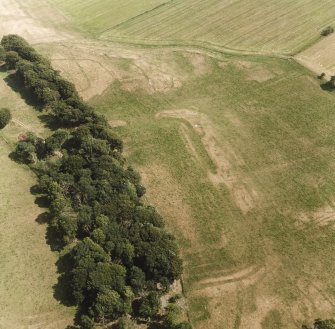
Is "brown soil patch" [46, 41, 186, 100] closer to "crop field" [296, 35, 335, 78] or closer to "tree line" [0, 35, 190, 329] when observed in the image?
"tree line" [0, 35, 190, 329]

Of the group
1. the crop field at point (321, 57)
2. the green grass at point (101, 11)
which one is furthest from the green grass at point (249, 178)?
the green grass at point (101, 11)

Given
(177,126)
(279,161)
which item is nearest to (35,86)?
(177,126)

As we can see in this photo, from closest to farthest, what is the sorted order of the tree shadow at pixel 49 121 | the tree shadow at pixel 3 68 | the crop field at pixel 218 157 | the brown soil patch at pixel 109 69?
the crop field at pixel 218 157
the tree shadow at pixel 49 121
the brown soil patch at pixel 109 69
the tree shadow at pixel 3 68

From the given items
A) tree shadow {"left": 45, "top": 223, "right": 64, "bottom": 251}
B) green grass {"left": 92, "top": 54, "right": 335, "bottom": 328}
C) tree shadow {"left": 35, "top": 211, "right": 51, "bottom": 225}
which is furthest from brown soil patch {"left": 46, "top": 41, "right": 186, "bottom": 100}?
tree shadow {"left": 45, "top": 223, "right": 64, "bottom": 251}

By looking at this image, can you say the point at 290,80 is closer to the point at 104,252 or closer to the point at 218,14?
the point at 218,14

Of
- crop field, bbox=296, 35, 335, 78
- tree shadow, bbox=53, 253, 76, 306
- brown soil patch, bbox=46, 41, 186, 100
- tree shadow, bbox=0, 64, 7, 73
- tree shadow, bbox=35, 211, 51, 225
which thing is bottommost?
crop field, bbox=296, 35, 335, 78

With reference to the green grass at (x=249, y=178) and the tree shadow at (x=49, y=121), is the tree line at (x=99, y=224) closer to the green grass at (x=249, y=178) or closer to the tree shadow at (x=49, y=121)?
the tree shadow at (x=49, y=121)

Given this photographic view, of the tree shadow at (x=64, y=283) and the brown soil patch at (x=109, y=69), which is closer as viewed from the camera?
the tree shadow at (x=64, y=283)
